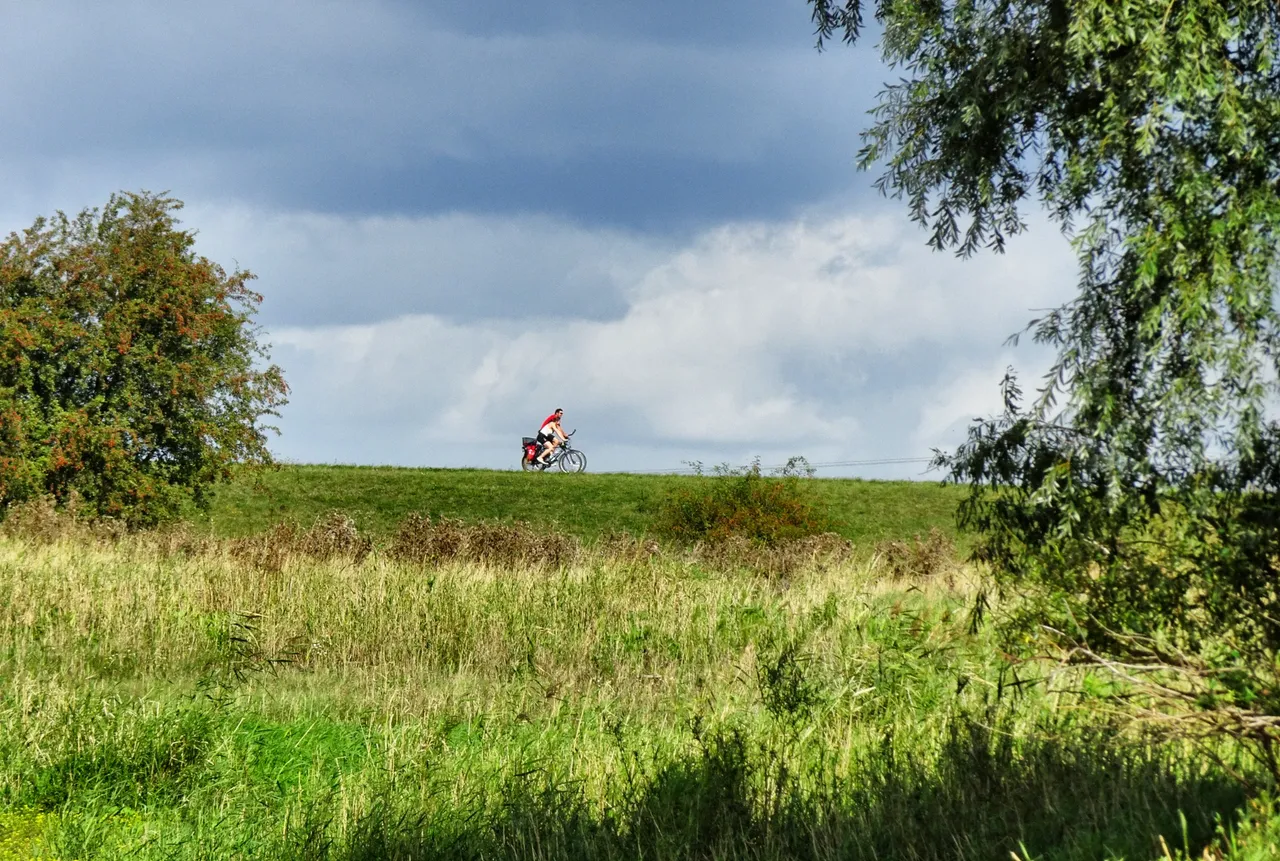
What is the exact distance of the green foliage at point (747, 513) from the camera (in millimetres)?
21562

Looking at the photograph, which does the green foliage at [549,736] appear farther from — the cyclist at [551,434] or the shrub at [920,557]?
the cyclist at [551,434]

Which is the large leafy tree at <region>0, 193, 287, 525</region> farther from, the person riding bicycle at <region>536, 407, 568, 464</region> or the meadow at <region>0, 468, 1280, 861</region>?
the person riding bicycle at <region>536, 407, 568, 464</region>

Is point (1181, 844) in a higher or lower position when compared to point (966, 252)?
lower

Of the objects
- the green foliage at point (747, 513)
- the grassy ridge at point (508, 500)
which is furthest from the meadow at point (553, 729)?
the grassy ridge at point (508, 500)

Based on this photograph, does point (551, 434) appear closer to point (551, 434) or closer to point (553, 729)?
point (551, 434)

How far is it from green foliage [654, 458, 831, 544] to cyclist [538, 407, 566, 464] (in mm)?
9884

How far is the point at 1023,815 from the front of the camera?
3.98 meters

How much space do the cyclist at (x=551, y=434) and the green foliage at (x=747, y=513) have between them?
32.4 feet

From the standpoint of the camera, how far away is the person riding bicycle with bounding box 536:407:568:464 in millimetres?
33156

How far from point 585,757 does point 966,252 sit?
3591mm

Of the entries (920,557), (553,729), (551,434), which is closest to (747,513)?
(920,557)

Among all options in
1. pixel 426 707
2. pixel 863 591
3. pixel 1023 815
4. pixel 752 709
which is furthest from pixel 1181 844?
pixel 863 591

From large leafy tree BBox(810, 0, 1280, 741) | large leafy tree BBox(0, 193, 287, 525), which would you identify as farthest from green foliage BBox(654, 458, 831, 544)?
large leafy tree BBox(810, 0, 1280, 741)

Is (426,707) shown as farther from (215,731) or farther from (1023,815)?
(1023,815)
